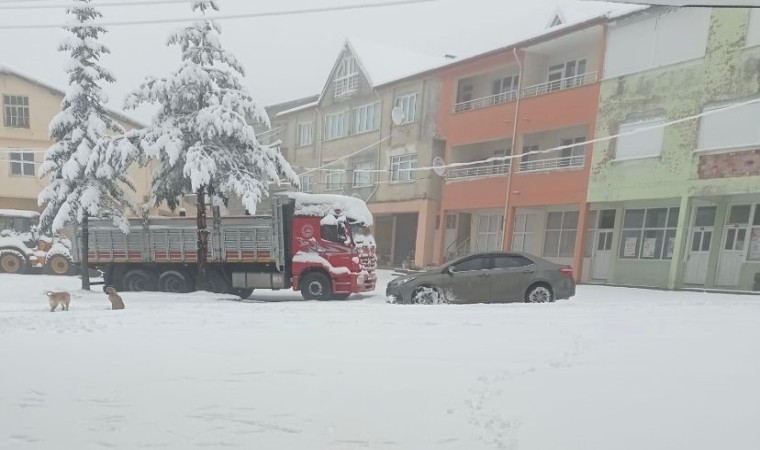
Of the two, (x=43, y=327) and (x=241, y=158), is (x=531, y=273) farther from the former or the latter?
(x=43, y=327)

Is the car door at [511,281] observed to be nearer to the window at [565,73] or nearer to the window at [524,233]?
the window at [524,233]

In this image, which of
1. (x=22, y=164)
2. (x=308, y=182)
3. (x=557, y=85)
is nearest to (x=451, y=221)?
(x=557, y=85)

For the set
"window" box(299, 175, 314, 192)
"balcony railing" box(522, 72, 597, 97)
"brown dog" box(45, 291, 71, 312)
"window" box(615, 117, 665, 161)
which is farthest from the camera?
"window" box(299, 175, 314, 192)

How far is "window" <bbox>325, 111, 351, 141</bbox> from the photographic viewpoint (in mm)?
29812

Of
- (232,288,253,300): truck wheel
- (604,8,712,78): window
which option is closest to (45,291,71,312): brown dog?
(232,288,253,300): truck wheel

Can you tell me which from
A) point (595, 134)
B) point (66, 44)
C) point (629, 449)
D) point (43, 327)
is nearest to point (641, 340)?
point (629, 449)

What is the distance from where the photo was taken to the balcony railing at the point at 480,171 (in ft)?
69.5

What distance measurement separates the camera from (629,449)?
3.83 meters

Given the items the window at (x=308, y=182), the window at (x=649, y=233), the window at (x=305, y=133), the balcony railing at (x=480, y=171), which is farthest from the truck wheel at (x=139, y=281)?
the window at (x=305, y=133)

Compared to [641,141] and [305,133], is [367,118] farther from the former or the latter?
[641,141]

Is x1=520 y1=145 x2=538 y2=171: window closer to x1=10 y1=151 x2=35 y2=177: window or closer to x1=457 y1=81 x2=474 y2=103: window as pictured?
x1=457 y1=81 x2=474 y2=103: window

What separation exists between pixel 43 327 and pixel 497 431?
7028 mm

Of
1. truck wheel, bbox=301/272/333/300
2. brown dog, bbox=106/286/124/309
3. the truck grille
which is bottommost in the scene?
truck wheel, bbox=301/272/333/300

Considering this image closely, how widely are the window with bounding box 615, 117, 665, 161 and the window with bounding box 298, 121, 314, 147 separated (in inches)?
775
